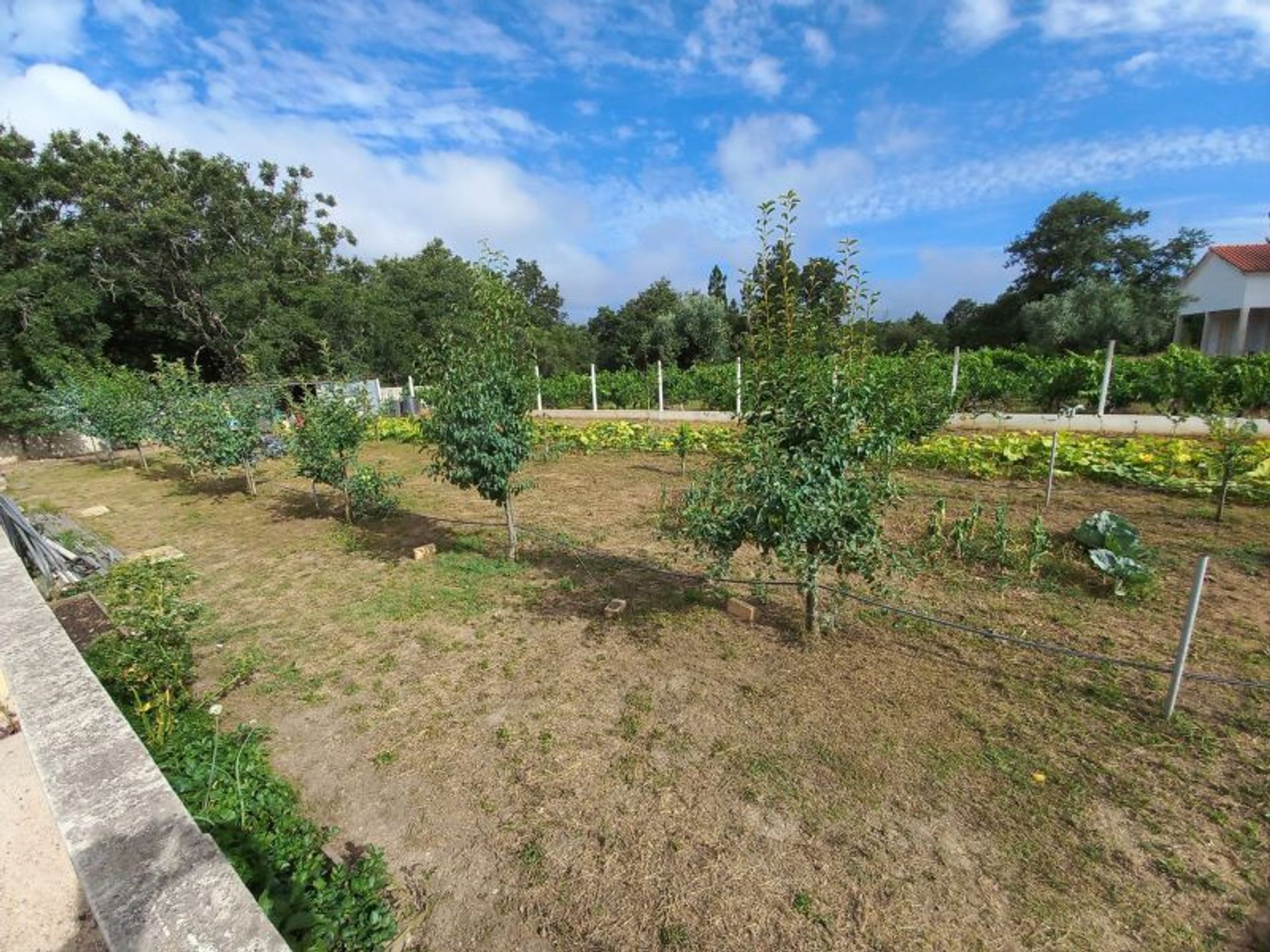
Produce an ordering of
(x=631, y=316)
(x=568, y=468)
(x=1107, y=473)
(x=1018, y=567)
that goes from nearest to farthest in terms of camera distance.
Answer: (x=1018, y=567) < (x=1107, y=473) < (x=568, y=468) < (x=631, y=316)

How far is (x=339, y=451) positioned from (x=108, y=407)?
9686mm

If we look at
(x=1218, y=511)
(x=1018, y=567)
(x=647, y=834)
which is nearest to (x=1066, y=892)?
(x=647, y=834)

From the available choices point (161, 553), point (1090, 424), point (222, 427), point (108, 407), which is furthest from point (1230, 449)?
point (108, 407)

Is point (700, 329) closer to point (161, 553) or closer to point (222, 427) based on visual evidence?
point (222, 427)

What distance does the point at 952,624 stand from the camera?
400 cm

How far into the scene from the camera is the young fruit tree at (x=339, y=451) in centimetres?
800

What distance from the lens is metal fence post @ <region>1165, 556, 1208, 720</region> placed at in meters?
3.08

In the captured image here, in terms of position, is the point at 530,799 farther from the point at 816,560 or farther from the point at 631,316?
the point at 631,316

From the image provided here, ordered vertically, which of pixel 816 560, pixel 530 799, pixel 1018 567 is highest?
pixel 816 560

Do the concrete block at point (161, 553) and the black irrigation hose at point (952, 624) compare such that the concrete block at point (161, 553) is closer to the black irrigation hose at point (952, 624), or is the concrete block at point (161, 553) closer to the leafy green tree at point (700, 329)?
the black irrigation hose at point (952, 624)

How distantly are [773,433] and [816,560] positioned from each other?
0.92 metres

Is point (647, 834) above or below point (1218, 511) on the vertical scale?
below

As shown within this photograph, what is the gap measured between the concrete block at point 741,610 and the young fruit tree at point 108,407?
14.3 m

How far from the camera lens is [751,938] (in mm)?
2252
